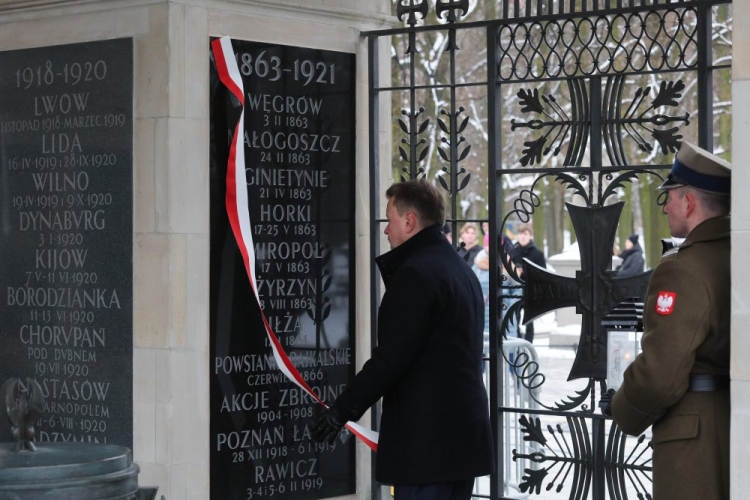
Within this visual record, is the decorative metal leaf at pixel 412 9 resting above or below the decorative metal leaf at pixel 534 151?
above

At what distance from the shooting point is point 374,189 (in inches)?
247

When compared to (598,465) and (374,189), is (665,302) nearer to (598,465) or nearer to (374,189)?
(598,465)

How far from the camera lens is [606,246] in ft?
18.7

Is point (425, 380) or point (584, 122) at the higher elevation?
point (584, 122)

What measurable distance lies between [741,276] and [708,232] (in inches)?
11.1

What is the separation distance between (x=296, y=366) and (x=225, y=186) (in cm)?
98

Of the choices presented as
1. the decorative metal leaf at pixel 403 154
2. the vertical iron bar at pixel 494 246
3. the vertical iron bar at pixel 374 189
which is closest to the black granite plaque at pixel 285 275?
the vertical iron bar at pixel 374 189

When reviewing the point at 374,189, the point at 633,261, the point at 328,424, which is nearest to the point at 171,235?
the point at 374,189

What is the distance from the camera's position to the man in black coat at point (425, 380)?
15.3ft


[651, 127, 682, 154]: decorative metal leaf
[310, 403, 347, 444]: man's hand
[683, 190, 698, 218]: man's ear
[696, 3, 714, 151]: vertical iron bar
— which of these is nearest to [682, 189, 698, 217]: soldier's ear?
[683, 190, 698, 218]: man's ear

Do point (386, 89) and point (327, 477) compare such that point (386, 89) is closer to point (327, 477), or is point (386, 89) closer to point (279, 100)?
point (279, 100)

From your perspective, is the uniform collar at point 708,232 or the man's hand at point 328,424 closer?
the uniform collar at point 708,232

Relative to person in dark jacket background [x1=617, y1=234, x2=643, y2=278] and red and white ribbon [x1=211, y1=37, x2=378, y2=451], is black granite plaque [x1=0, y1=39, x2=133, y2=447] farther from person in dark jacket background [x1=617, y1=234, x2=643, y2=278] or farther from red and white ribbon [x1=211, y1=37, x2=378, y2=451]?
person in dark jacket background [x1=617, y1=234, x2=643, y2=278]

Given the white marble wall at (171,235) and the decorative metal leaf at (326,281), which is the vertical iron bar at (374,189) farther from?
the white marble wall at (171,235)
